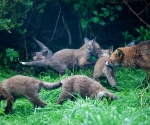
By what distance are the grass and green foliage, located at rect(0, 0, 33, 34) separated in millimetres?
2031

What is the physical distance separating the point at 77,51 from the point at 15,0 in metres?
2.18

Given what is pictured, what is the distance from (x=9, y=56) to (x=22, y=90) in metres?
3.74

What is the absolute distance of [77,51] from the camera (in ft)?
35.8

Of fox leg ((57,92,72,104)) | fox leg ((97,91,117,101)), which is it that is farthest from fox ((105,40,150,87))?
fox leg ((57,92,72,104))

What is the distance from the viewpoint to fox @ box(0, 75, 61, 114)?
762 cm

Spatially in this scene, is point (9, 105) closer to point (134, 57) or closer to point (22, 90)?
point (22, 90)

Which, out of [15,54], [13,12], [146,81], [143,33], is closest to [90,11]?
[143,33]

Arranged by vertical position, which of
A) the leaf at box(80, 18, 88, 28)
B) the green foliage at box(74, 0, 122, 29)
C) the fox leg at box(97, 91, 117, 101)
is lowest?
the fox leg at box(97, 91, 117, 101)

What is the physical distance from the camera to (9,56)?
A: 11227mm

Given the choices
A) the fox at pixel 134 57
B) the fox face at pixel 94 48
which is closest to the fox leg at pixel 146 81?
the fox at pixel 134 57

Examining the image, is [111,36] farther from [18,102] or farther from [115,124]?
[115,124]

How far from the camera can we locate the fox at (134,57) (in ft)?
29.6

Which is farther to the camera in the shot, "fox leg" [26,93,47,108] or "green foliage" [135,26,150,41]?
"green foliage" [135,26,150,41]

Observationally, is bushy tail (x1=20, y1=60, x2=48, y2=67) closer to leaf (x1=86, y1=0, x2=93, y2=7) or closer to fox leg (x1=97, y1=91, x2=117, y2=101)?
leaf (x1=86, y1=0, x2=93, y2=7)
